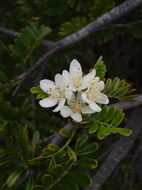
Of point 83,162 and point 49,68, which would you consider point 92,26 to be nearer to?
point 49,68

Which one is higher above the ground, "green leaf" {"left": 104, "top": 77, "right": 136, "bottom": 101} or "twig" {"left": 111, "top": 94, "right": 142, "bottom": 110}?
"green leaf" {"left": 104, "top": 77, "right": 136, "bottom": 101}

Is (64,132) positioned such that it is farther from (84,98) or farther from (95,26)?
(95,26)

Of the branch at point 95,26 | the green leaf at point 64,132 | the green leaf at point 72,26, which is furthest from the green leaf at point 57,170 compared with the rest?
the green leaf at point 72,26

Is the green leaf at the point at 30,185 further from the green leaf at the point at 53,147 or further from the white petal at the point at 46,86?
the white petal at the point at 46,86

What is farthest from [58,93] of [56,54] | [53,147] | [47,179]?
[56,54]

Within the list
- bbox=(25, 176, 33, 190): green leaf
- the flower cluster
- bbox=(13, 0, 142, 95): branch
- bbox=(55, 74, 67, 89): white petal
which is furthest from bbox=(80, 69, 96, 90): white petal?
bbox=(13, 0, 142, 95): branch

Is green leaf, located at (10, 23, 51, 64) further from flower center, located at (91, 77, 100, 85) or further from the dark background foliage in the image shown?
flower center, located at (91, 77, 100, 85)
